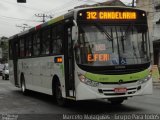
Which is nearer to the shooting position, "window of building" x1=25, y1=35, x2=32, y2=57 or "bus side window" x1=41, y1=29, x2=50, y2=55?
"bus side window" x1=41, y1=29, x2=50, y2=55

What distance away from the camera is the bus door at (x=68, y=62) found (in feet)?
44.6

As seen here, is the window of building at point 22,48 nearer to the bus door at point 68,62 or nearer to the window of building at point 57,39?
the window of building at point 57,39

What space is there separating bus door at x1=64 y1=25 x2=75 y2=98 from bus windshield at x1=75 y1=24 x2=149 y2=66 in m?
0.74

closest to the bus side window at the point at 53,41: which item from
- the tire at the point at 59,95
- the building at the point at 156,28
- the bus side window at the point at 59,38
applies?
the bus side window at the point at 59,38

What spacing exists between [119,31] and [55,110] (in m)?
3.32

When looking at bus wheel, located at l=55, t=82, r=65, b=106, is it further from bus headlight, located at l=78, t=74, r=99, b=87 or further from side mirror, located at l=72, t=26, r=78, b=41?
side mirror, located at l=72, t=26, r=78, b=41

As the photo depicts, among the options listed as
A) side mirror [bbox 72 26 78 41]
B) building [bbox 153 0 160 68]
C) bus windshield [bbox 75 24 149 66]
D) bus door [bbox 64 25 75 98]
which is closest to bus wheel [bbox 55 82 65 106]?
bus door [bbox 64 25 75 98]

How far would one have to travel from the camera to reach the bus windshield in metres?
12.9

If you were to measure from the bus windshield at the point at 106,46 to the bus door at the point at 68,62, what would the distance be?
744 mm

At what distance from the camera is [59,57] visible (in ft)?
48.4

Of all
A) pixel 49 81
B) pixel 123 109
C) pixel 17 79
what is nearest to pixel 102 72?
pixel 123 109

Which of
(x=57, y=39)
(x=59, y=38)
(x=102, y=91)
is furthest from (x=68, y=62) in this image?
(x=102, y=91)

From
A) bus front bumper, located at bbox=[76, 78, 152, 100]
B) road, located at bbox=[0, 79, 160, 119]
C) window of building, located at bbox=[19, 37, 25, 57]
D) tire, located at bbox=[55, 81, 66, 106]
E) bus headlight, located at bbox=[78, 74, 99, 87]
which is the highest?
window of building, located at bbox=[19, 37, 25, 57]

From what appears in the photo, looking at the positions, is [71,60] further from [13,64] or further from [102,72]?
[13,64]
